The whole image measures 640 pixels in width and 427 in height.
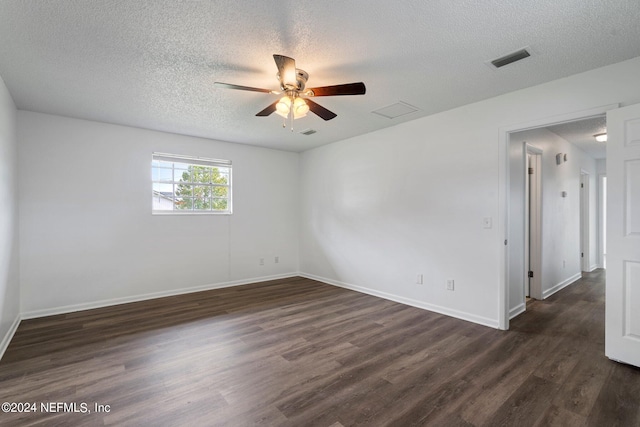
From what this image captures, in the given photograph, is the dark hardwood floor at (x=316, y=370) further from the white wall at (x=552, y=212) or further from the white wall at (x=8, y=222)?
the white wall at (x=552, y=212)

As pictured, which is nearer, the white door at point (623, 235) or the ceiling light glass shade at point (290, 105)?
the white door at point (623, 235)

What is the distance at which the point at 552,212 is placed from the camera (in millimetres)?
4570

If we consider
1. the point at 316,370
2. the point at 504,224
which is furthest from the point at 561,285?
the point at 316,370

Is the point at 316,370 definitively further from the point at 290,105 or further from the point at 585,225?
the point at 585,225

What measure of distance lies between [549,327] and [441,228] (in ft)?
5.14

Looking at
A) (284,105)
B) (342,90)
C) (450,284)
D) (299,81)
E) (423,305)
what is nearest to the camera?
(342,90)

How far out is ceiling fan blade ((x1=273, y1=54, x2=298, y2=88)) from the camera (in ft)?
6.71

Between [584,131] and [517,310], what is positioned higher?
[584,131]

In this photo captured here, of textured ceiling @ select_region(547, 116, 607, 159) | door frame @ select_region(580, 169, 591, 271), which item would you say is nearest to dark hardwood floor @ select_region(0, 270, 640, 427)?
textured ceiling @ select_region(547, 116, 607, 159)

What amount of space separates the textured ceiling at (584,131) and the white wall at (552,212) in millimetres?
97

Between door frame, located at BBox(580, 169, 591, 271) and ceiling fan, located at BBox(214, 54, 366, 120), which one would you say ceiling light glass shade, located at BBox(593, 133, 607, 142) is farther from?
ceiling fan, located at BBox(214, 54, 366, 120)

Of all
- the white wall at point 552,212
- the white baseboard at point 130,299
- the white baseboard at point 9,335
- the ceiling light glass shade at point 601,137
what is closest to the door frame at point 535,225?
the white wall at point 552,212

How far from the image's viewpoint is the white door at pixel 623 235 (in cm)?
234

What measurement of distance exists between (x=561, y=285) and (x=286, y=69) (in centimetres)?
560
